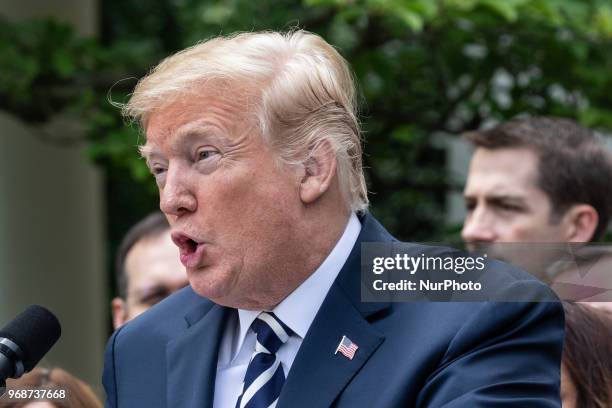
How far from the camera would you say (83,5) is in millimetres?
7547

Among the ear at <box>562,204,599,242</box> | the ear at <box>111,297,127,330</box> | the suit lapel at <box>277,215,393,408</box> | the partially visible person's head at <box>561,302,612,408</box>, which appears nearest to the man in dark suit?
the suit lapel at <box>277,215,393,408</box>

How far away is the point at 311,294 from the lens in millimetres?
2525

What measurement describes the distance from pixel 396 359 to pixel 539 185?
2.19 m

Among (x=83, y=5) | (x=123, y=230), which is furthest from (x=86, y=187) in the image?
(x=83, y=5)

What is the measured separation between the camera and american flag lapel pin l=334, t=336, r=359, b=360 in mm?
2410

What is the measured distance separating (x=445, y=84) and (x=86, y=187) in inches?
121

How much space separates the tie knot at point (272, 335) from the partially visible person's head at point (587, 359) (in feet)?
2.74

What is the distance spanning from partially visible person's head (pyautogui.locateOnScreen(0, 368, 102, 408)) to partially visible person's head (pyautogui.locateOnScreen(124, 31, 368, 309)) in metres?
0.64

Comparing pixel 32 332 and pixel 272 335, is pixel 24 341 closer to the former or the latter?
pixel 32 332

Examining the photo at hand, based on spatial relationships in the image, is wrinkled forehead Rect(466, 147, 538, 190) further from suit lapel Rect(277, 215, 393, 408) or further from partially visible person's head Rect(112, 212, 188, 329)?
Result: suit lapel Rect(277, 215, 393, 408)

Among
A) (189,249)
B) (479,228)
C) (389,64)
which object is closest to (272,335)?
(189,249)

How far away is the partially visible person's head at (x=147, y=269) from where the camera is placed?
4391mm

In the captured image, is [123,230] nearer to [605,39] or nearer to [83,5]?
[83,5]

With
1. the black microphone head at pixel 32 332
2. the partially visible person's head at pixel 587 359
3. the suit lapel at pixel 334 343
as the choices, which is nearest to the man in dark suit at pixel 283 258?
the suit lapel at pixel 334 343
